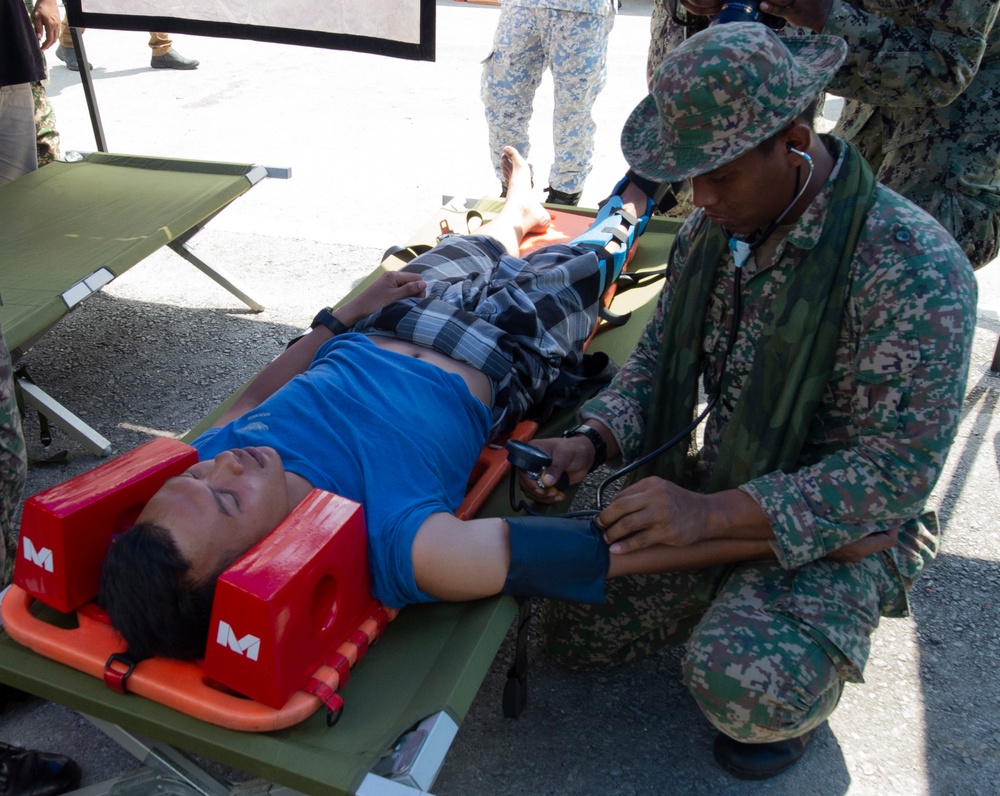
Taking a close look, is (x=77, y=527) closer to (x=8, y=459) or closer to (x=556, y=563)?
(x=8, y=459)

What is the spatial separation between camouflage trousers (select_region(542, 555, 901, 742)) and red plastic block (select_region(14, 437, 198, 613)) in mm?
1271

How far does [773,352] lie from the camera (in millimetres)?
1993

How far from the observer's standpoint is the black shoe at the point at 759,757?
7.18 feet

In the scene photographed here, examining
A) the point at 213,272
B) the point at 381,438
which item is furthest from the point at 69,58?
the point at 381,438

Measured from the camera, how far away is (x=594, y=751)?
7.59 feet

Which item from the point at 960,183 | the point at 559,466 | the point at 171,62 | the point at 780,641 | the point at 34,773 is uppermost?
the point at 960,183

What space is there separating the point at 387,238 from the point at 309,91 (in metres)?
3.64

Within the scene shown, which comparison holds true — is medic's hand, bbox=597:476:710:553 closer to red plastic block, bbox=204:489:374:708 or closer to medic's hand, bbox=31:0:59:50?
red plastic block, bbox=204:489:374:708

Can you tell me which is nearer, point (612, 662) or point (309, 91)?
point (612, 662)

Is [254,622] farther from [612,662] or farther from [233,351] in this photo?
[233,351]

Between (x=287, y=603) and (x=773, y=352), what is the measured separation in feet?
3.84

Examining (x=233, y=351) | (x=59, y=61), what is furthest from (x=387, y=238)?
(x=59, y=61)

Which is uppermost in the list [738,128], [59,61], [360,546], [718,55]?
[718,55]

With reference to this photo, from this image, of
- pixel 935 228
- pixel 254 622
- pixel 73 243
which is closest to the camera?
pixel 254 622
